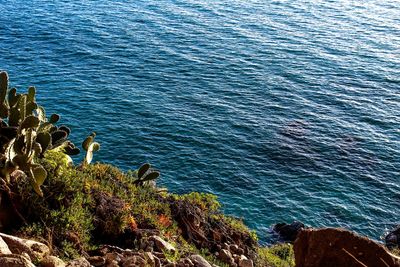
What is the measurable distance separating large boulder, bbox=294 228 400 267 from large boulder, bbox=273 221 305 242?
19.6 m

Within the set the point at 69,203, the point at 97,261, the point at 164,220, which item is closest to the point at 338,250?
the point at 97,261

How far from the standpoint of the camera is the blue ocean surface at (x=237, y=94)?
35.7m

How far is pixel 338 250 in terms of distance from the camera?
10453mm

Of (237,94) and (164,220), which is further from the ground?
(164,220)

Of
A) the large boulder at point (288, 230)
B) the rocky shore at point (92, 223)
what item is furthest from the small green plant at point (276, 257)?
the large boulder at point (288, 230)

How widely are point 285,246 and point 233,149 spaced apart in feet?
46.8

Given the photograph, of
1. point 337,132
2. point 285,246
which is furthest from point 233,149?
point 285,246

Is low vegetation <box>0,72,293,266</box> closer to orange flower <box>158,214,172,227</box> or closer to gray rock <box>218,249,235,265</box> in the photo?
orange flower <box>158,214,172,227</box>

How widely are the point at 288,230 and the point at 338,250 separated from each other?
68.6 feet

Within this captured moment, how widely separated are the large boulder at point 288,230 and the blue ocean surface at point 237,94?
90 cm

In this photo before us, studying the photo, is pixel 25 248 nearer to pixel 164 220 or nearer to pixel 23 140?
pixel 23 140

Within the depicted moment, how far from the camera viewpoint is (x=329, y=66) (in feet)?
185

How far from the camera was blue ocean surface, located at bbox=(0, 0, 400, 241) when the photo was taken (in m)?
35.7

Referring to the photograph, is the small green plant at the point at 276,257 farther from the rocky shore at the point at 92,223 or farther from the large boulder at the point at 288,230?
the large boulder at the point at 288,230
